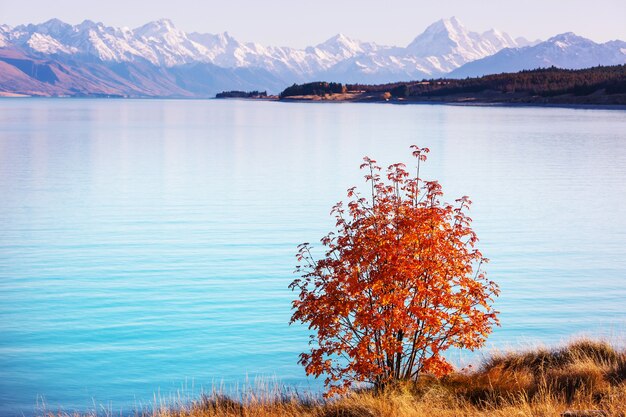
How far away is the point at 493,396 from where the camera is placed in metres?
13.6

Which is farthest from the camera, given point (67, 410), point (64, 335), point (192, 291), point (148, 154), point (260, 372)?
point (148, 154)

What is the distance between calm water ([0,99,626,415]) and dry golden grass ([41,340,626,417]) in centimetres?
218

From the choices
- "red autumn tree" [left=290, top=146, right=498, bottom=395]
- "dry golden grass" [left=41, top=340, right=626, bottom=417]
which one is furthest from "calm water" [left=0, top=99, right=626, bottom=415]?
"red autumn tree" [left=290, top=146, right=498, bottom=395]

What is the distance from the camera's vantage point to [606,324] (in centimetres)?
2009

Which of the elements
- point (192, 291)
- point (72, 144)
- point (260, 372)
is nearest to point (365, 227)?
point (260, 372)

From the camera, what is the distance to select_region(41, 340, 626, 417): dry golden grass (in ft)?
40.0

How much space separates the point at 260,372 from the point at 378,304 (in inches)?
190

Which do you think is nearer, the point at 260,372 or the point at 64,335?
the point at 260,372

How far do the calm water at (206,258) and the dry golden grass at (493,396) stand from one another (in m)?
2.18

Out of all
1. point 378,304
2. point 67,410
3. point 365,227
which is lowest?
point 67,410

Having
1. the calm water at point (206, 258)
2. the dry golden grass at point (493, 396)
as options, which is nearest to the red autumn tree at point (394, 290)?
the dry golden grass at point (493, 396)

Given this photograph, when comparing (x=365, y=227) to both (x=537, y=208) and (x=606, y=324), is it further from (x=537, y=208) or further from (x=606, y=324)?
(x=537, y=208)

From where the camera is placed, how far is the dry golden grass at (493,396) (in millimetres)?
12203

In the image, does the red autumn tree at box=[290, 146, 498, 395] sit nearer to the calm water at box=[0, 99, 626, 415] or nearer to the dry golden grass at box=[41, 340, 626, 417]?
the dry golden grass at box=[41, 340, 626, 417]
